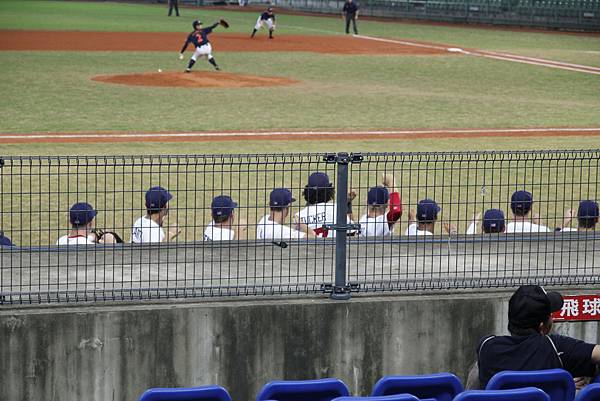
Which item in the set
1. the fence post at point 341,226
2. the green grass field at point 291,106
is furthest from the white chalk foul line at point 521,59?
the fence post at point 341,226

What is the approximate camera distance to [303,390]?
5.56m

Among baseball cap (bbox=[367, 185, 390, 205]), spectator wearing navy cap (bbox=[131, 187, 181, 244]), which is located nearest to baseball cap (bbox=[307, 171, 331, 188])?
baseball cap (bbox=[367, 185, 390, 205])

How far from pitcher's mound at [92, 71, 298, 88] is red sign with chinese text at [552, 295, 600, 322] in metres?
20.4

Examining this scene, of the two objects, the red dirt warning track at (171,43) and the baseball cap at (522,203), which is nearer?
the baseball cap at (522,203)

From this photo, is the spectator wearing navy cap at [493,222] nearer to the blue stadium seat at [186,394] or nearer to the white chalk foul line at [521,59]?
the blue stadium seat at [186,394]

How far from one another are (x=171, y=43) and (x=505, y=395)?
38.0 metres

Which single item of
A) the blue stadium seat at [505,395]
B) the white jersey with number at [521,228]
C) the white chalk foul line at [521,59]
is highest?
the white chalk foul line at [521,59]

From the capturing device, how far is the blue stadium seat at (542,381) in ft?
18.6

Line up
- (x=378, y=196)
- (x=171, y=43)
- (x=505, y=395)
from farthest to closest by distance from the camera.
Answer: (x=171, y=43) → (x=378, y=196) → (x=505, y=395)

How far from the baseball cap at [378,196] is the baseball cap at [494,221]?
33.7 inches

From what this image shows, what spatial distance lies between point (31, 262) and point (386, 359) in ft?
9.21

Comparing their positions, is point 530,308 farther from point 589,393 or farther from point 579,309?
point 579,309

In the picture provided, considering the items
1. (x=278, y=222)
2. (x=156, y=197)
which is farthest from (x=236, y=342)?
(x=278, y=222)

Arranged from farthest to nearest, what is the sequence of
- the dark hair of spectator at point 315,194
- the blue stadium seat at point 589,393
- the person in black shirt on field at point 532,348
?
the dark hair of spectator at point 315,194 < the person in black shirt on field at point 532,348 < the blue stadium seat at point 589,393
